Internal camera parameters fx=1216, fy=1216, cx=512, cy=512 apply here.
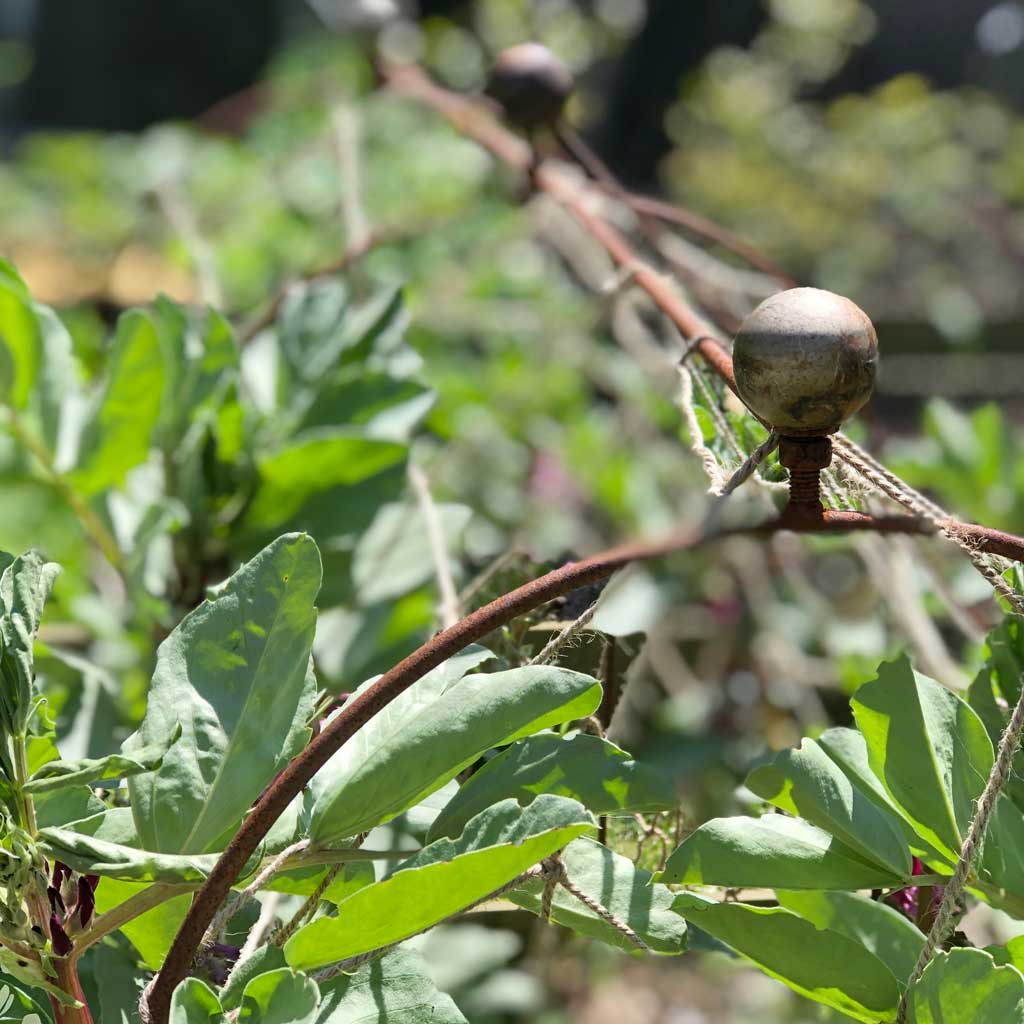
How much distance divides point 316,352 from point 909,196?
10.0 ft

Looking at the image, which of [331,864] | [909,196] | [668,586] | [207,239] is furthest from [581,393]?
[909,196]

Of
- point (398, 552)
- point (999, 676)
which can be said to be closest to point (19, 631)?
point (999, 676)

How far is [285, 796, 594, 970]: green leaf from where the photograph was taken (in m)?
0.38

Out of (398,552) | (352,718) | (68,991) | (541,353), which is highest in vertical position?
(352,718)

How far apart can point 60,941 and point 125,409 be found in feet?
1.50

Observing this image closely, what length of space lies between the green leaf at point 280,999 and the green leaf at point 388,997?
0.03 m

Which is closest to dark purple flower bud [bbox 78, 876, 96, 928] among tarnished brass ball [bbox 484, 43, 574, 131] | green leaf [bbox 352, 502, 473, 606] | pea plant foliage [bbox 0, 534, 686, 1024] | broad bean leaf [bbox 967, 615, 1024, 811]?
pea plant foliage [bbox 0, 534, 686, 1024]

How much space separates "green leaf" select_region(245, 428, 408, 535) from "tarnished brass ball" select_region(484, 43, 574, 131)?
0.35 meters

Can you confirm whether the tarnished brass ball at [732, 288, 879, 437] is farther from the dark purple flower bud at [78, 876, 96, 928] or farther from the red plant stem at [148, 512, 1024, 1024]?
the dark purple flower bud at [78, 876, 96, 928]

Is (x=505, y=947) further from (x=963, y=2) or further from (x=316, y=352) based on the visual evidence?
(x=963, y=2)

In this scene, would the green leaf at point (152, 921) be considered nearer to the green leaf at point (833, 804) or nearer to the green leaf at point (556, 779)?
the green leaf at point (556, 779)

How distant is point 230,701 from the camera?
1.40 ft

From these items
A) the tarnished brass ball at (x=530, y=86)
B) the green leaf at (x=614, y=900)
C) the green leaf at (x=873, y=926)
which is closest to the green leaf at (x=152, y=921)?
the green leaf at (x=614, y=900)

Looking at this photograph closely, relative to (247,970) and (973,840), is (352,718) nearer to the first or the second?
(247,970)
